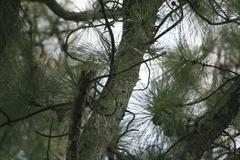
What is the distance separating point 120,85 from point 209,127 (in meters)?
0.25

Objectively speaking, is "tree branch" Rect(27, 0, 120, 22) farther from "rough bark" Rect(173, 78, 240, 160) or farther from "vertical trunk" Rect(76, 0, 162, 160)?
"rough bark" Rect(173, 78, 240, 160)

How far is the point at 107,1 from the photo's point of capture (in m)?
1.53

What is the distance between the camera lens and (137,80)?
1.68 meters

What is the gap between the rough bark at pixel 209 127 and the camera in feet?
5.11

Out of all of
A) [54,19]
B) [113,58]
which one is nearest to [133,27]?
[113,58]

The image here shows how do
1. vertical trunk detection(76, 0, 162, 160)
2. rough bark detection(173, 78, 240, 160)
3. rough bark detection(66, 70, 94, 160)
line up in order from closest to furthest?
rough bark detection(66, 70, 94, 160) → vertical trunk detection(76, 0, 162, 160) → rough bark detection(173, 78, 240, 160)

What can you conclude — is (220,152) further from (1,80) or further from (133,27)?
(1,80)

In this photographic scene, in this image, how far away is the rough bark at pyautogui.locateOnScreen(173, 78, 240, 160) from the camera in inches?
61.4

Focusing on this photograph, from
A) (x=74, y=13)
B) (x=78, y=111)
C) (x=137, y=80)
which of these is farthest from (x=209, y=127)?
(x=74, y=13)

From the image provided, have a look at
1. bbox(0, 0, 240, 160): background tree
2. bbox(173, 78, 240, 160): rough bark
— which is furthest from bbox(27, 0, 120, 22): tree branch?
bbox(173, 78, 240, 160): rough bark

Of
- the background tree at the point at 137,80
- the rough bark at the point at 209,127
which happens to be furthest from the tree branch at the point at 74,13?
the rough bark at the point at 209,127

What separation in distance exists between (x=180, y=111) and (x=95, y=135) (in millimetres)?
249

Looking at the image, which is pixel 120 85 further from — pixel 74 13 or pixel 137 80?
pixel 74 13

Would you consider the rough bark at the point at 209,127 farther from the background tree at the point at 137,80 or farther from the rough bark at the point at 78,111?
the rough bark at the point at 78,111
